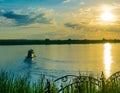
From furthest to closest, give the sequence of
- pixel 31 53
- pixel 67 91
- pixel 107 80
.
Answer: pixel 31 53
pixel 107 80
pixel 67 91

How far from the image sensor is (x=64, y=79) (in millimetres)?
8008

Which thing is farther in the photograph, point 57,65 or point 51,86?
point 57,65

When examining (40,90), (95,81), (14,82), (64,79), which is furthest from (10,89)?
(95,81)

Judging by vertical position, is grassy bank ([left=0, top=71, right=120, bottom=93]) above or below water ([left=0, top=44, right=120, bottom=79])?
above

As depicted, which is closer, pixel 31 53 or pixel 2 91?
pixel 2 91

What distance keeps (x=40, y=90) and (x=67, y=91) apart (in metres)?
0.63

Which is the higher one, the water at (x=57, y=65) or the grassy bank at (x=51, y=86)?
the grassy bank at (x=51, y=86)

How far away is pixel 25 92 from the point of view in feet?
26.1

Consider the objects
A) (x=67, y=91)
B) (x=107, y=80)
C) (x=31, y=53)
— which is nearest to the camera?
(x=67, y=91)

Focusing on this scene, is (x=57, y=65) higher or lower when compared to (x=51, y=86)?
lower

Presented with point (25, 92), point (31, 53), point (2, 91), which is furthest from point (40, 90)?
point (31, 53)

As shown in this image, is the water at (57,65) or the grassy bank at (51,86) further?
the water at (57,65)

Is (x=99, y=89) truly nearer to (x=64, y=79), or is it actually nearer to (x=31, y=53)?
(x=64, y=79)

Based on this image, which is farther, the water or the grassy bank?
the water
